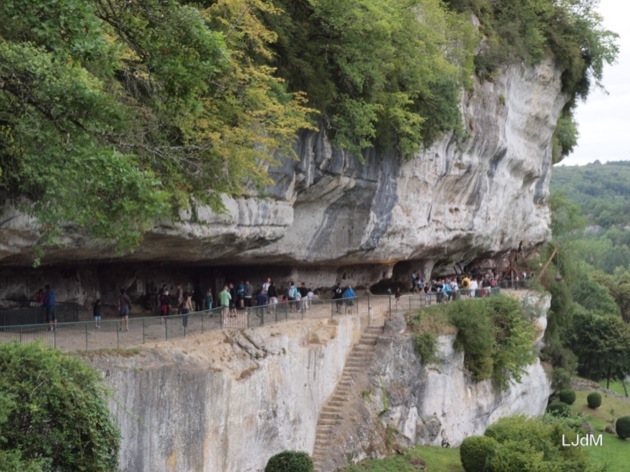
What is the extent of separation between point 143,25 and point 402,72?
14744 mm

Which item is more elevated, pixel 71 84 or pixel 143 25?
pixel 143 25

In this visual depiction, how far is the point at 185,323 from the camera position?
17.7m

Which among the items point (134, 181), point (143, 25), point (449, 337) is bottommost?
point (449, 337)

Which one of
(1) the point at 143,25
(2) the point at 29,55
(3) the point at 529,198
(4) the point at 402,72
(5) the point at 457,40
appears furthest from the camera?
(3) the point at 529,198

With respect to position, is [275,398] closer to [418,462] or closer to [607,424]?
[418,462]

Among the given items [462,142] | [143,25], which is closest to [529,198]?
[462,142]

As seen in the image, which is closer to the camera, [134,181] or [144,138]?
[134,181]

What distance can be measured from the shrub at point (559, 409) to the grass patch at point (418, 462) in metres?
17.9

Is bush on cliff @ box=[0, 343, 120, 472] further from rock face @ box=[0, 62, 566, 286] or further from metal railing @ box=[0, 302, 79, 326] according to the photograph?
metal railing @ box=[0, 302, 79, 326]

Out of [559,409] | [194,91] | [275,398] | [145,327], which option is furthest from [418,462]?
[559,409]

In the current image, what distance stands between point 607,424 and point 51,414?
1531 inches

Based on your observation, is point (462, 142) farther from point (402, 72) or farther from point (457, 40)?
point (402, 72)

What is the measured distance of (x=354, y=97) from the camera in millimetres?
23734

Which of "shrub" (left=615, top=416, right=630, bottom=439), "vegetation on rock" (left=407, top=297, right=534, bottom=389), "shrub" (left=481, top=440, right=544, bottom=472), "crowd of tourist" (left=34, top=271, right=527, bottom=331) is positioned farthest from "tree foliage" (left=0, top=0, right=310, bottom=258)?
"shrub" (left=615, top=416, right=630, bottom=439)
